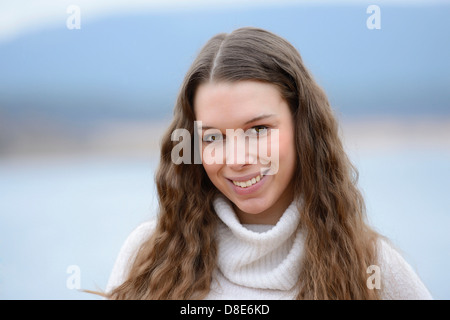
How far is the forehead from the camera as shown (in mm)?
1564

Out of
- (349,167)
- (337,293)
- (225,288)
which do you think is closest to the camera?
(337,293)

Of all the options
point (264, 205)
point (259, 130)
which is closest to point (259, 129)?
point (259, 130)

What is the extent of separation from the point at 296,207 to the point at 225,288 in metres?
0.36

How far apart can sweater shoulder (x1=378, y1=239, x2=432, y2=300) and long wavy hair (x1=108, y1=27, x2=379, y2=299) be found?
0.05 metres

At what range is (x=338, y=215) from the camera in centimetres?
172

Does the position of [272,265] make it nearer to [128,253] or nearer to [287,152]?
[287,152]

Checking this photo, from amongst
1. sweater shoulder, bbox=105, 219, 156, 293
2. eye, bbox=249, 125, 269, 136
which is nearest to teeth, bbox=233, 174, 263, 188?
eye, bbox=249, 125, 269, 136

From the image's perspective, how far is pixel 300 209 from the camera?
169 cm

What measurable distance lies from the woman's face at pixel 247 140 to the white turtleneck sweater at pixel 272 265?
0.09 meters

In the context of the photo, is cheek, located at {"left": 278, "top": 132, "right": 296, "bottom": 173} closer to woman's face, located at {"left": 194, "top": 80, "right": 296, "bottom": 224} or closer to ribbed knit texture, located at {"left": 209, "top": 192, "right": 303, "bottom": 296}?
woman's face, located at {"left": 194, "top": 80, "right": 296, "bottom": 224}

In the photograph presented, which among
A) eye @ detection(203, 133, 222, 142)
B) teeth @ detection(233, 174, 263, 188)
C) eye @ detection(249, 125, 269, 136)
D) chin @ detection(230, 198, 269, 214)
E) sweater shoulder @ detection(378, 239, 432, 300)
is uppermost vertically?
eye @ detection(249, 125, 269, 136)

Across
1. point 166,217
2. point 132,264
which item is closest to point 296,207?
point 166,217

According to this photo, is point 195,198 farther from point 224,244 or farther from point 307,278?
point 307,278
